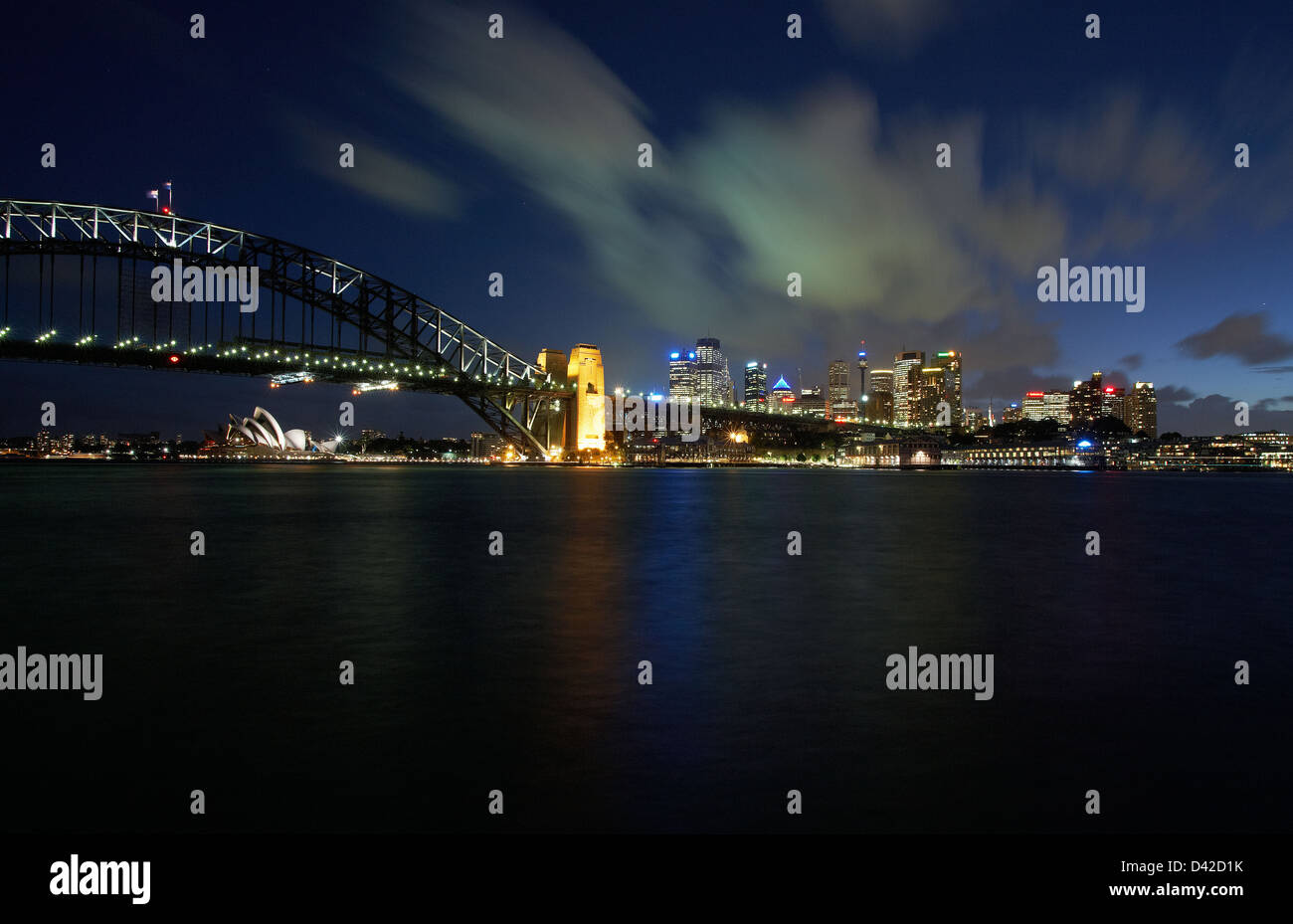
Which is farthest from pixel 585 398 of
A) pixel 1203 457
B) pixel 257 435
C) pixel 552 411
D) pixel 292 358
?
pixel 1203 457

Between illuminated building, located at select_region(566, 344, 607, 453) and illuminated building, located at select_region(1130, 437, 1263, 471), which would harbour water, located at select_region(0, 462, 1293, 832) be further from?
illuminated building, located at select_region(1130, 437, 1263, 471)

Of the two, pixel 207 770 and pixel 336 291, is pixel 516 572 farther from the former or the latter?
pixel 336 291

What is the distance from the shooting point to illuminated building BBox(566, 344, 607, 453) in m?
117

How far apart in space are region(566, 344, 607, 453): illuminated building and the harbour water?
9550 centimetres

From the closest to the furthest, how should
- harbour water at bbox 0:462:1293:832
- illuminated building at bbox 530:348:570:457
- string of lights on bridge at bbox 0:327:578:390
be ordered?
harbour water at bbox 0:462:1293:832, string of lights on bridge at bbox 0:327:578:390, illuminated building at bbox 530:348:570:457

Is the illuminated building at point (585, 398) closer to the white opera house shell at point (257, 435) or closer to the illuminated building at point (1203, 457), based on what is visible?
the white opera house shell at point (257, 435)

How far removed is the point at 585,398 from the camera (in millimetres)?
116375

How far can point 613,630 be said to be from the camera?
12242 mm

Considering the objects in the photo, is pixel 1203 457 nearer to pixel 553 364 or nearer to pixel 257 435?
pixel 553 364

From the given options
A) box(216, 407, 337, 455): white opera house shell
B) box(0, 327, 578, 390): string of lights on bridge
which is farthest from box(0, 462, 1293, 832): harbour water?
box(216, 407, 337, 455): white opera house shell

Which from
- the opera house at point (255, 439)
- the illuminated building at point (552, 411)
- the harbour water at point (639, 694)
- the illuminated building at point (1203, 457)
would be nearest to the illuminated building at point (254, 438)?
the opera house at point (255, 439)

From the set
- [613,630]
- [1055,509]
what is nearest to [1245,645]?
[613,630]

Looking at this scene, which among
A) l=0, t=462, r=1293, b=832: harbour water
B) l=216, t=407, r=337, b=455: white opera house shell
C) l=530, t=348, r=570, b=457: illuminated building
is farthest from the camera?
l=216, t=407, r=337, b=455: white opera house shell
